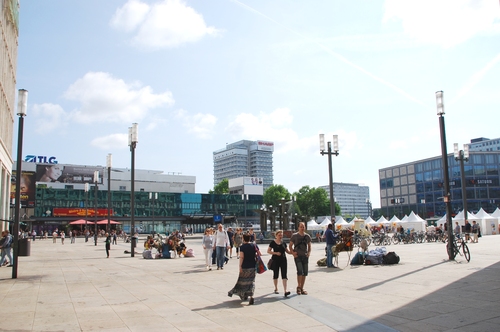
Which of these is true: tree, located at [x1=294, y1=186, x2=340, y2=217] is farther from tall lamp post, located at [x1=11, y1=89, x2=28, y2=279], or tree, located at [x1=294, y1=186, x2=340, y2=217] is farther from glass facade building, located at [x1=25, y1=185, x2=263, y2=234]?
tall lamp post, located at [x1=11, y1=89, x2=28, y2=279]

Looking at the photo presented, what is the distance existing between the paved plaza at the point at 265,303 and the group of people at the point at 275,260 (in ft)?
1.16

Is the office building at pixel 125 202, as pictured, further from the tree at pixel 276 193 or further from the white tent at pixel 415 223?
the white tent at pixel 415 223

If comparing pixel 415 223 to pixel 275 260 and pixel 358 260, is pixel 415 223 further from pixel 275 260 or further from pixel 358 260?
pixel 275 260

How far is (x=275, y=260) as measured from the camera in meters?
10.7

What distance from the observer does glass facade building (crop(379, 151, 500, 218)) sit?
4417 inches

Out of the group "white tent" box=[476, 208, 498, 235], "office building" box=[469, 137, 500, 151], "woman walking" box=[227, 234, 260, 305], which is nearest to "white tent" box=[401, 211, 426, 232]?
"white tent" box=[476, 208, 498, 235]

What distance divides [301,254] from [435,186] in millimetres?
118026

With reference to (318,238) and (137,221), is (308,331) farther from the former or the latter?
(137,221)

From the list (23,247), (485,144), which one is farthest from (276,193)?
(23,247)

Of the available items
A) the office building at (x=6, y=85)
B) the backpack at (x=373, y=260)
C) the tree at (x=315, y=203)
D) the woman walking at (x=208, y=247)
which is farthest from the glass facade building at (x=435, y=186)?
the woman walking at (x=208, y=247)

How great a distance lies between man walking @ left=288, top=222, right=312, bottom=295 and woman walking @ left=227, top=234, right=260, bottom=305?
1.17 meters

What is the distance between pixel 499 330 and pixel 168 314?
5855 millimetres

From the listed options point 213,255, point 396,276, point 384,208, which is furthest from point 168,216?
point 396,276

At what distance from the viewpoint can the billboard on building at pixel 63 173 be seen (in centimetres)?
11461
